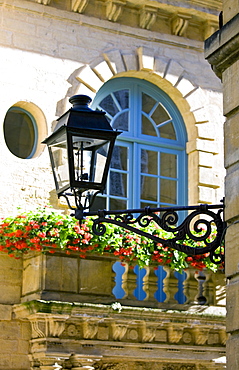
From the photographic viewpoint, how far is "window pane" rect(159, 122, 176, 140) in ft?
41.8

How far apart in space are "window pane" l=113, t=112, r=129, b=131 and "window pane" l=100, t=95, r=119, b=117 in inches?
4.0

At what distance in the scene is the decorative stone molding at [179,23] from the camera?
12.9m

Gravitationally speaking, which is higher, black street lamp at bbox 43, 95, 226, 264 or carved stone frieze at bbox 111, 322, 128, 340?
black street lamp at bbox 43, 95, 226, 264

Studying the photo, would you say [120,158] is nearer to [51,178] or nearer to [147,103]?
[147,103]

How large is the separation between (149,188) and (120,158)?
1.98 feet

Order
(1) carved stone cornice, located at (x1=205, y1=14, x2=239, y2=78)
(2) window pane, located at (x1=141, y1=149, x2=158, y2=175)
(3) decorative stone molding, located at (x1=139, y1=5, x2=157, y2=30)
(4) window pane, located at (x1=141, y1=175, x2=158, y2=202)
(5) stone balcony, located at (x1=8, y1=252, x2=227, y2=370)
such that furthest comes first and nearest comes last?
(3) decorative stone molding, located at (x1=139, y1=5, x2=157, y2=30), (2) window pane, located at (x1=141, y1=149, x2=158, y2=175), (4) window pane, located at (x1=141, y1=175, x2=158, y2=202), (5) stone balcony, located at (x1=8, y1=252, x2=227, y2=370), (1) carved stone cornice, located at (x1=205, y1=14, x2=239, y2=78)

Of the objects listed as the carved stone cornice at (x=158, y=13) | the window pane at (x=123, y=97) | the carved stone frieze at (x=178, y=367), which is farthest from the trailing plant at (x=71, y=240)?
the carved stone cornice at (x=158, y=13)

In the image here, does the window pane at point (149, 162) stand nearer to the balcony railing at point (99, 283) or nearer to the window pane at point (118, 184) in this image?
the window pane at point (118, 184)

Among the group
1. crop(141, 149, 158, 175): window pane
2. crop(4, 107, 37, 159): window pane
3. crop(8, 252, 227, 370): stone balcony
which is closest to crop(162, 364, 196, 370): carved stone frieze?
crop(8, 252, 227, 370): stone balcony

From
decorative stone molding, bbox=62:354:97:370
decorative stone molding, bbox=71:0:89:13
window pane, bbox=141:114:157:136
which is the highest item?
decorative stone molding, bbox=71:0:89:13

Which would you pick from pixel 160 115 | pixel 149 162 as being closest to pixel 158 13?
pixel 160 115

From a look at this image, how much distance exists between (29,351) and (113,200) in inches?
100

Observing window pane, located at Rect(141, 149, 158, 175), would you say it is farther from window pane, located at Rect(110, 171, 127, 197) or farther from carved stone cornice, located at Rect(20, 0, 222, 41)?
carved stone cornice, located at Rect(20, 0, 222, 41)

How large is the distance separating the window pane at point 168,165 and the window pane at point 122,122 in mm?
688
